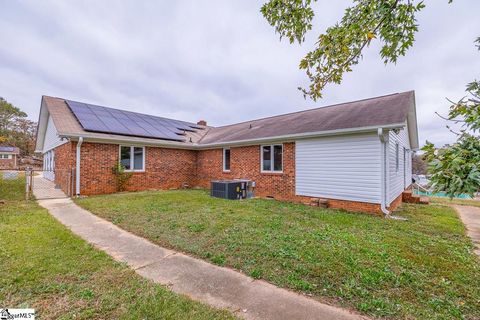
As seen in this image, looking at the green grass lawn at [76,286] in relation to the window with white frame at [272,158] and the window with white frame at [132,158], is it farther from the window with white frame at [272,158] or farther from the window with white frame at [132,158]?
the window with white frame at [272,158]

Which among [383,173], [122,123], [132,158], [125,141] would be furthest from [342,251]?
[122,123]

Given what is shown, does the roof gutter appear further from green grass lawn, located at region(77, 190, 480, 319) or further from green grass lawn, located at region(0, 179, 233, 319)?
green grass lawn, located at region(0, 179, 233, 319)

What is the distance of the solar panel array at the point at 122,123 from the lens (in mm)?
10773

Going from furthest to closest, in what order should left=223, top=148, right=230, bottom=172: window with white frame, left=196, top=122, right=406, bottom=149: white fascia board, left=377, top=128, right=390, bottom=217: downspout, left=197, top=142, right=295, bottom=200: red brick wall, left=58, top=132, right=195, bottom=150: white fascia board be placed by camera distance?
1. left=223, top=148, right=230, bottom=172: window with white frame
2. left=197, top=142, right=295, bottom=200: red brick wall
3. left=58, top=132, right=195, bottom=150: white fascia board
4. left=377, top=128, right=390, bottom=217: downspout
5. left=196, top=122, right=406, bottom=149: white fascia board

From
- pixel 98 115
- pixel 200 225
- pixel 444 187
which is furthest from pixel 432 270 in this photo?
pixel 98 115

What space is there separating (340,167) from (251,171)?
4.23 m

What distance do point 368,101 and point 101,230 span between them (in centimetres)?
1161

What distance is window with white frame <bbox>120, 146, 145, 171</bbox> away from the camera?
36.3 ft

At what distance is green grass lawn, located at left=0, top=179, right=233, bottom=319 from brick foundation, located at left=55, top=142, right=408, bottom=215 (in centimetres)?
600

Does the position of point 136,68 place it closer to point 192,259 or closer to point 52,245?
point 52,245

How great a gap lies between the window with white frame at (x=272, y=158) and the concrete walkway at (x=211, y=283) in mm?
6731

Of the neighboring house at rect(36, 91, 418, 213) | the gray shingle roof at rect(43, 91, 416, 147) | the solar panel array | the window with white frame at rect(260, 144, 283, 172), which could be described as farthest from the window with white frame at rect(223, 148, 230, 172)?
the solar panel array

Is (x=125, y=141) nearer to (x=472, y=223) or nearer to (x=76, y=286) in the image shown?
(x=76, y=286)

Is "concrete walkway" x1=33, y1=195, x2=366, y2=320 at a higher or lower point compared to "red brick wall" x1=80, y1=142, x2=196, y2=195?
lower
